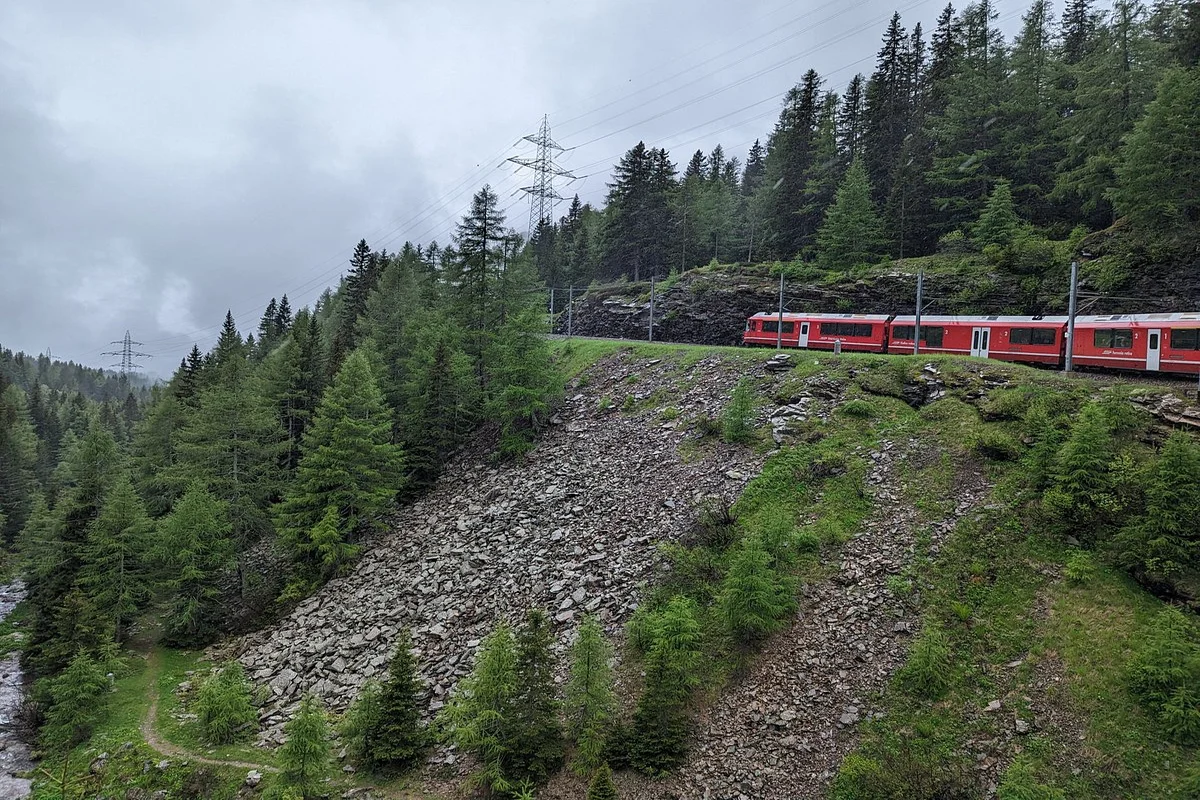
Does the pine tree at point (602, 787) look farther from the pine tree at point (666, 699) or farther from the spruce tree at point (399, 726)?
the spruce tree at point (399, 726)

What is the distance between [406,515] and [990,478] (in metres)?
25.3

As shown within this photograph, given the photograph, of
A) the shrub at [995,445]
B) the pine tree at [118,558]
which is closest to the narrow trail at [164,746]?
the pine tree at [118,558]

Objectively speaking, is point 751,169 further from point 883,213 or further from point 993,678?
point 993,678

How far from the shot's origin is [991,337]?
29297 millimetres

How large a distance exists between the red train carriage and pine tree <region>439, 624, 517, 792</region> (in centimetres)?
2997

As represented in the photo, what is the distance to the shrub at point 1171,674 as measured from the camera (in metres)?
9.85

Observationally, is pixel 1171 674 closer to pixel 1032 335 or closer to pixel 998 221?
pixel 1032 335

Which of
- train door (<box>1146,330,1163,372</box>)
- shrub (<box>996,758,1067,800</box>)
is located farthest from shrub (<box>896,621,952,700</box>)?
train door (<box>1146,330,1163,372</box>)

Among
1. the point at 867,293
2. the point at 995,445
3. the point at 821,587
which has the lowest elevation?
the point at 821,587

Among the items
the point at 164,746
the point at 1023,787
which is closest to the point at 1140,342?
the point at 1023,787

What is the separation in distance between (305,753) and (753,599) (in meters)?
11.7

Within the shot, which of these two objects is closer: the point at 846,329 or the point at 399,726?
the point at 399,726

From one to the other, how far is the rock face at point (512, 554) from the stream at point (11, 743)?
20.3 feet

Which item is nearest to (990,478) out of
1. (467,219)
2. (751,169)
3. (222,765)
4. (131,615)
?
(222,765)
